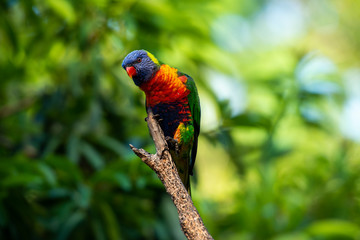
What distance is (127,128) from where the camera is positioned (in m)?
3.16

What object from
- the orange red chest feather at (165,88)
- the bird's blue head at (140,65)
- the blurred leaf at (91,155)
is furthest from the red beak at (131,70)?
the blurred leaf at (91,155)

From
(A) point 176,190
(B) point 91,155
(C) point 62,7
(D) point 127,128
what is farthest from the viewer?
(D) point 127,128

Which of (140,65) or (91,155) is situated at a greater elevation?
(91,155)

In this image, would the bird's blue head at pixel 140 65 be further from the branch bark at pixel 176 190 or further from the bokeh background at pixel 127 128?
the bokeh background at pixel 127 128

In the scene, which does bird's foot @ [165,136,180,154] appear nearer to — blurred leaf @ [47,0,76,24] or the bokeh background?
the bokeh background

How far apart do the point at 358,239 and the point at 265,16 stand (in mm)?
5152

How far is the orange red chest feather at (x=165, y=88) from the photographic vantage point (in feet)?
5.96

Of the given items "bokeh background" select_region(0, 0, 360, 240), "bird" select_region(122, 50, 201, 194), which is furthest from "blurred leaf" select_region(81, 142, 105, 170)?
"bird" select_region(122, 50, 201, 194)

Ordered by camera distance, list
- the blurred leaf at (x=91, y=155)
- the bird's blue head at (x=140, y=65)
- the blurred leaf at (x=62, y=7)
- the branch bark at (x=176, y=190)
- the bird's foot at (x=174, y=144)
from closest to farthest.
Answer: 1. the branch bark at (x=176, y=190)
2. the bird's blue head at (x=140, y=65)
3. the bird's foot at (x=174, y=144)
4. the blurred leaf at (x=62, y=7)
5. the blurred leaf at (x=91, y=155)

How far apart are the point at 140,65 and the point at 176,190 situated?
590mm

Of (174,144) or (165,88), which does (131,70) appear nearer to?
(165,88)

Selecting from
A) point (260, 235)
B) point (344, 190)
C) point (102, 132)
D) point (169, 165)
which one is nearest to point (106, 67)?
point (102, 132)

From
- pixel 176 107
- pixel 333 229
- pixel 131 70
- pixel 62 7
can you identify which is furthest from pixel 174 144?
pixel 333 229

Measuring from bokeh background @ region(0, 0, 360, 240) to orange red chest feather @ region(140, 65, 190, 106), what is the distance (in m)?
0.55
